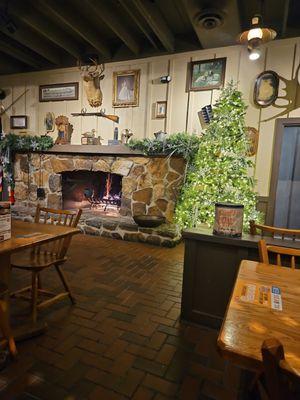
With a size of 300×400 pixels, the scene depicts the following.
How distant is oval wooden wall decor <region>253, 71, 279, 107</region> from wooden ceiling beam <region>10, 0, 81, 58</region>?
10.1ft

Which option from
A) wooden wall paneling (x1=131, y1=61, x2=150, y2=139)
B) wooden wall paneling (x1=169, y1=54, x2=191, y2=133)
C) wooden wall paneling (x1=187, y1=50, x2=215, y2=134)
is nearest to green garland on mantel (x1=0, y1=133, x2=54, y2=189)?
wooden wall paneling (x1=131, y1=61, x2=150, y2=139)

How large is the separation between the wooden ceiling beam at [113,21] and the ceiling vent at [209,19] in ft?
3.77

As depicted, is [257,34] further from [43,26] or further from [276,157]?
[43,26]

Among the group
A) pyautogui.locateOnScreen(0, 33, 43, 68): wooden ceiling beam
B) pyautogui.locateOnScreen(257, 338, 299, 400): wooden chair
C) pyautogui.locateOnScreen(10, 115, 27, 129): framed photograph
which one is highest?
pyautogui.locateOnScreen(0, 33, 43, 68): wooden ceiling beam

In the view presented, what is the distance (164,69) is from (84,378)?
4.30 m

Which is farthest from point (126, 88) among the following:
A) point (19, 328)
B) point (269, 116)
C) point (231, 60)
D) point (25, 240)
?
point (19, 328)

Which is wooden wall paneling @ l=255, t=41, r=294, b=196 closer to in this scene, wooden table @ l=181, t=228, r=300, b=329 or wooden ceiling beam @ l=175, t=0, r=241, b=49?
wooden ceiling beam @ l=175, t=0, r=241, b=49

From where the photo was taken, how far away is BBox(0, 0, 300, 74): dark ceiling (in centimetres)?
313

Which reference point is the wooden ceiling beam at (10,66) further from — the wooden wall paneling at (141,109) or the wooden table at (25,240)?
the wooden table at (25,240)

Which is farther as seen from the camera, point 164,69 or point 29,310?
point 164,69

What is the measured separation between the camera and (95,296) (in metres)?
2.35

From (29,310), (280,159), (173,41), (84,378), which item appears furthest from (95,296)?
(173,41)

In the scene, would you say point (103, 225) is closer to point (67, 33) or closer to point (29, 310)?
point (29, 310)

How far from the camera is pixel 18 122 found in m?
5.38
